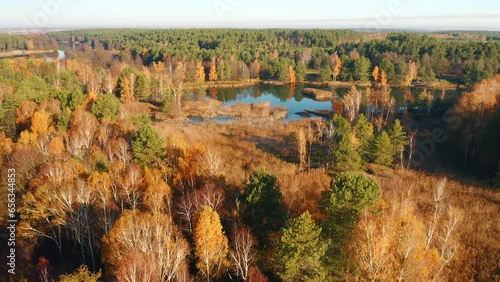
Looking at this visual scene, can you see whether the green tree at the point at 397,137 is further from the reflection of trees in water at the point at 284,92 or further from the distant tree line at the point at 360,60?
the distant tree line at the point at 360,60

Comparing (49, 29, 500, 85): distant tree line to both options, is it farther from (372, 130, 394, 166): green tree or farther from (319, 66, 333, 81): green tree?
(372, 130, 394, 166): green tree

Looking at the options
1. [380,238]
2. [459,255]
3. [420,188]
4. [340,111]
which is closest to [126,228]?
[380,238]

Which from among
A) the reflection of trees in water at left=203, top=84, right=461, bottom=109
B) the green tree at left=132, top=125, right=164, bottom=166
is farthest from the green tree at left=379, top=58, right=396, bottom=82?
the green tree at left=132, top=125, right=164, bottom=166

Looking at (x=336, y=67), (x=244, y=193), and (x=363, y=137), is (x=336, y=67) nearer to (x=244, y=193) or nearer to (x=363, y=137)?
(x=363, y=137)

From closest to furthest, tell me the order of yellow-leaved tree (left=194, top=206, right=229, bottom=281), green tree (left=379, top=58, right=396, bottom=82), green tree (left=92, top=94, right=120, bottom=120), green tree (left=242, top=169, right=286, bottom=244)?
yellow-leaved tree (left=194, top=206, right=229, bottom=281) < green tree (left=242, top=169, right=286, bottom=244) < green tree (left=92, top=94, right=120, bottom=120) < green tree (left=379, top=58, right=396, bottom=82)

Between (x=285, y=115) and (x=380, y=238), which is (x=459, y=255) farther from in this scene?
(x=285, y=115)

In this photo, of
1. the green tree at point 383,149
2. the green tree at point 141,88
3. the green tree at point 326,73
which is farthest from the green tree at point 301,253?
the green tree at point 326,73
